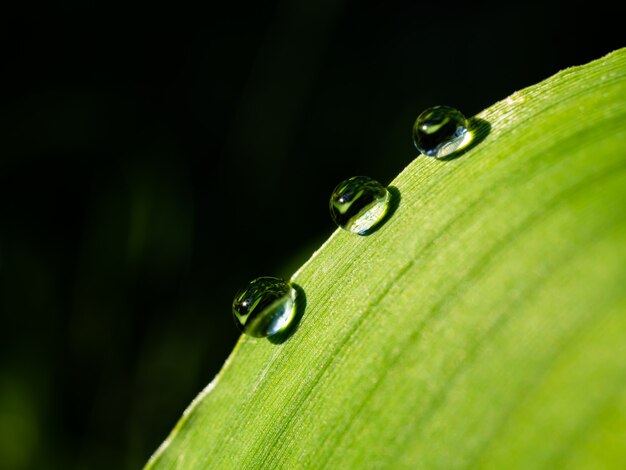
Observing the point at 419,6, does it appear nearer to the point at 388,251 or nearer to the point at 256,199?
the point at 256,199

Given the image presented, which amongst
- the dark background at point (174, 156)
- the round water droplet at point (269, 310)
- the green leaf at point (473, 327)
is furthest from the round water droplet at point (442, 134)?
the dark background at point (174, 156)

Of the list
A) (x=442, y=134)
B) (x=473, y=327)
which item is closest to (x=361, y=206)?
(x=442, y=134)

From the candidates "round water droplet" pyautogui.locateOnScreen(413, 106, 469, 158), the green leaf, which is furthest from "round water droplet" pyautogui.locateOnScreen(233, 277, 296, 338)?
"round water droplet" pyautogui.locateOnScreen(413, 106, 469, 158)

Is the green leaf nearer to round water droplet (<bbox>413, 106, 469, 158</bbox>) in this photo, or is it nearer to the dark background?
round water droplet (<bbox>413, 106, 469, 158</bbox>)

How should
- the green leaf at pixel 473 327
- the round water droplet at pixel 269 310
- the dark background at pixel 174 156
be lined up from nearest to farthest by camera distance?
the green leaf at pixel 473 327
the round water droplet at pixel 269 310
the dark background at pixel 174 156

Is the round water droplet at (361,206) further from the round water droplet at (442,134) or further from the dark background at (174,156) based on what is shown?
the dark background at (174,156)

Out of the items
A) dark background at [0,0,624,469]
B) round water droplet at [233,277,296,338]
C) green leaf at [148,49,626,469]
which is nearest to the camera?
green leaf at [148,49,626,469]
